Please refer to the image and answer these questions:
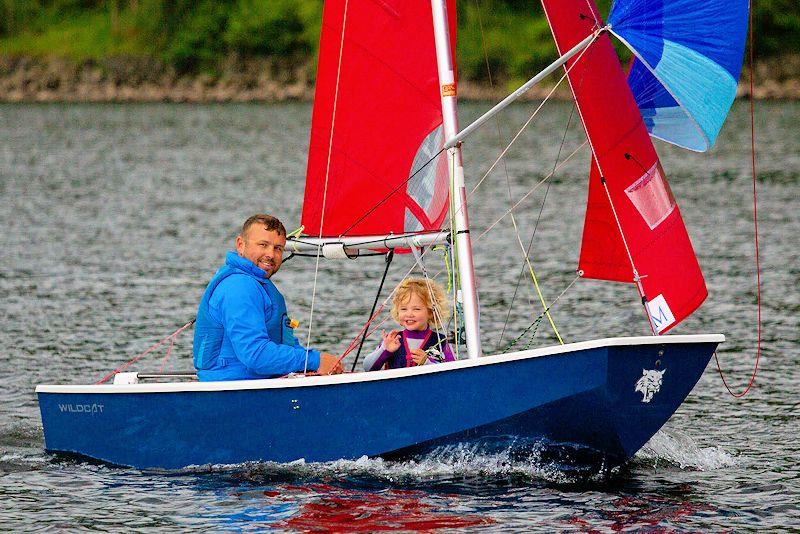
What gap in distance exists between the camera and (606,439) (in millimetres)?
10250

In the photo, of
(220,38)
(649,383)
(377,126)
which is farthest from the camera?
(220,38)

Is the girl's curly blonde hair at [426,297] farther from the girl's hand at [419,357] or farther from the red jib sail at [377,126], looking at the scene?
the red jib sail at [377,126]

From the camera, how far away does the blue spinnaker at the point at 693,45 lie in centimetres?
982

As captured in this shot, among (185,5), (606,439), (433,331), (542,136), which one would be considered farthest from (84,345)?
(185,5)

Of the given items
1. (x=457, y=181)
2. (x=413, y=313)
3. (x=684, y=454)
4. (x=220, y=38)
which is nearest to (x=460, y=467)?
(x=413, y=313)

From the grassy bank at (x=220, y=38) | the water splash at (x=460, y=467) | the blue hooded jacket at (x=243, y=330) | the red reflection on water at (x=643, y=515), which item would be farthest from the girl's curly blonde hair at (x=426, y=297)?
the grassy bank at (x=220, y=38)

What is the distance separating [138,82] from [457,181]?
92.7 metres

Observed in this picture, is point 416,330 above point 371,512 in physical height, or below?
above

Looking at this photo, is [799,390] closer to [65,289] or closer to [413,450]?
[413,450]

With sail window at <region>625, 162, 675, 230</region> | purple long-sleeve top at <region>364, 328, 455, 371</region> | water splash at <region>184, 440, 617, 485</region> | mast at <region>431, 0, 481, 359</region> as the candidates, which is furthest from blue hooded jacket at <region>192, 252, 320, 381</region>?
sail window at <region>625, 162, 675, 230</region>

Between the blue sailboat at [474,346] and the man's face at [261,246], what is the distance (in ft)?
3.02

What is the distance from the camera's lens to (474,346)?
1034 cm

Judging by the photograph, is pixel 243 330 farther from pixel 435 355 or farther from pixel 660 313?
pixel 660 313

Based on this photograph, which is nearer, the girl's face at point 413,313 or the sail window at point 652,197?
the sail window at point 652,197
